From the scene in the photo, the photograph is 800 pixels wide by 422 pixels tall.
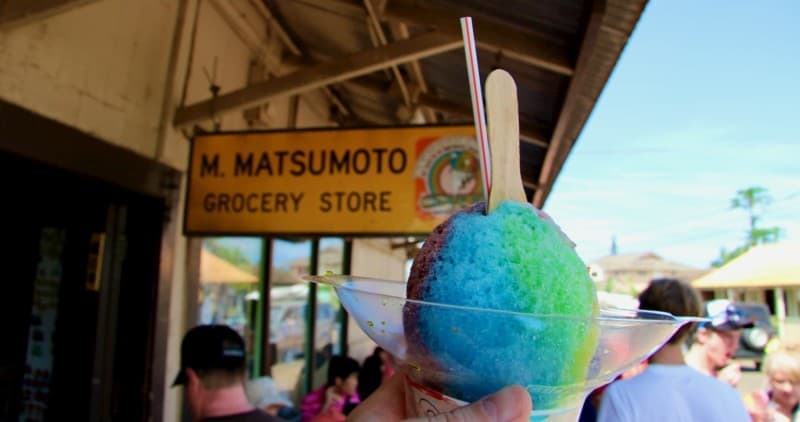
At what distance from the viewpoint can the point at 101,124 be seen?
3180 mm

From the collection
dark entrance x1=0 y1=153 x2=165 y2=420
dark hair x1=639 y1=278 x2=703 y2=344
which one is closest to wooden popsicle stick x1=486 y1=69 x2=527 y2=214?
dark hair x1=639 y1=278 x2=703 y2=344

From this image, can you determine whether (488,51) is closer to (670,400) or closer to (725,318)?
(725,318)

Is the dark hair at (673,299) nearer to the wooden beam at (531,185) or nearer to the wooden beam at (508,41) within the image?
the wooden beam at (508,41)

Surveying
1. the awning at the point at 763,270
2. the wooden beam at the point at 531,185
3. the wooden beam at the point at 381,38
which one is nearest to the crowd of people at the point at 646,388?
the wooden beam at the point at 381,38

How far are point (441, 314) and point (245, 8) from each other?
4.85 m

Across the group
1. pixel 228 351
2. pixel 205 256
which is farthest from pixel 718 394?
pixel 205 256

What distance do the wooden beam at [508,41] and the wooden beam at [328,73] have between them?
10 cm

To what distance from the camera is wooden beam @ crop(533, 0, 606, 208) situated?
106 inches

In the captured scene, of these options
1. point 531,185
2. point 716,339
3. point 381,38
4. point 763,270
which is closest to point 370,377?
point 716,339

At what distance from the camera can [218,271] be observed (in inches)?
189

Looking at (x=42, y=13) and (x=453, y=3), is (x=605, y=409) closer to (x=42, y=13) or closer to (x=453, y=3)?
(x=453, y=3)

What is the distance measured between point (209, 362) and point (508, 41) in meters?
2.40

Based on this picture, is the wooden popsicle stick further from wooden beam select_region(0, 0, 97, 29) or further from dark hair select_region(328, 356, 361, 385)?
dark hair select_region(328, 356, 361, 385)

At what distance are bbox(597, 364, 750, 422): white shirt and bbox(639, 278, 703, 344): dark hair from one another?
180 millimetres
